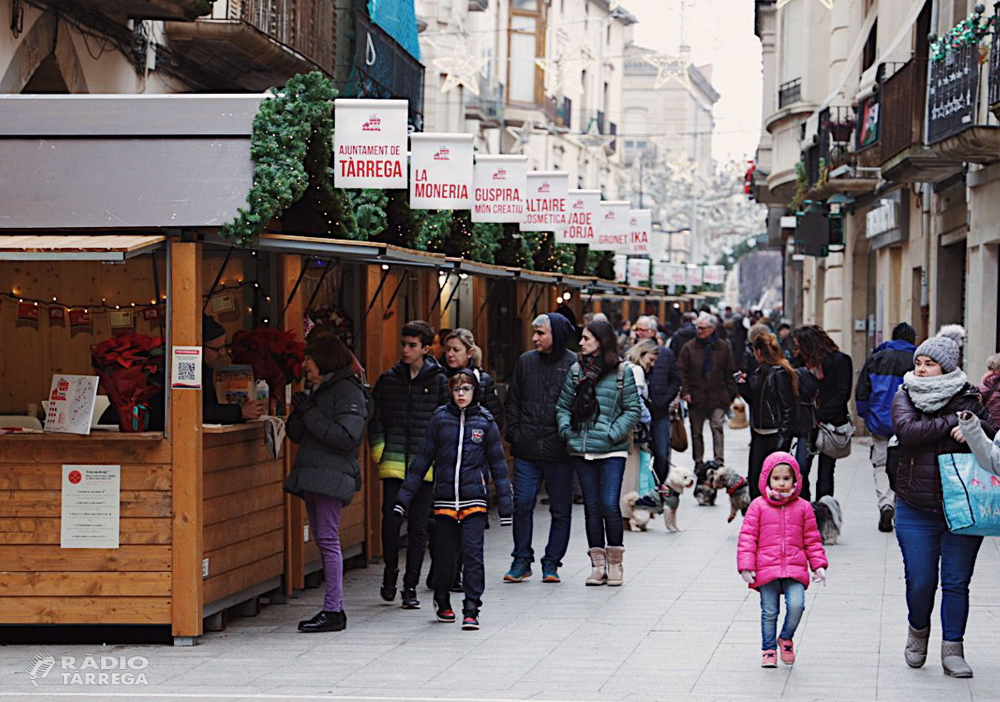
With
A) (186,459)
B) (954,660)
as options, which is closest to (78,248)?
(186,459)

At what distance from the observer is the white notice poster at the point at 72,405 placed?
991 centimetres

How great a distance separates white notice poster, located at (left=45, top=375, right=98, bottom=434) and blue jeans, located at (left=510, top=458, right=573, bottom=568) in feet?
11.7

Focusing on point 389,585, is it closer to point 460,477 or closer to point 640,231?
point 460,477

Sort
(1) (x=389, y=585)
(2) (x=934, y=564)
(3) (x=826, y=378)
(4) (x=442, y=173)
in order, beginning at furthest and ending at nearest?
(3) (x=826, y=378), (4) (x=442, y=173), (1) (x=389, y=585), (2) (x=934, y=564)

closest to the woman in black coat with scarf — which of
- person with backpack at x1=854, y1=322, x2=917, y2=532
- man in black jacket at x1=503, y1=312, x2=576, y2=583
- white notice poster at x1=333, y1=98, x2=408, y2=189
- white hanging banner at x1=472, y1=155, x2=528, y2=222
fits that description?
person with backpack at x1=854, y1=322, x2=917, y2=532

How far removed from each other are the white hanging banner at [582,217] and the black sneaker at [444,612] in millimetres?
10280

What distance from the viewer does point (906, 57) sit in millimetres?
23469

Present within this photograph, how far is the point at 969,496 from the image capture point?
28.7ft

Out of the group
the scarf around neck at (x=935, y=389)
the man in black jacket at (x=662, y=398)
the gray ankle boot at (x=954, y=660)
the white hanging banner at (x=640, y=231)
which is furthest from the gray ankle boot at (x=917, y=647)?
the white hanging banner at (x=640, y=231)

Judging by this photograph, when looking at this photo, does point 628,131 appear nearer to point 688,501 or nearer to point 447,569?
point 688,501

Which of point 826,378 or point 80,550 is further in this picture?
point 826,378

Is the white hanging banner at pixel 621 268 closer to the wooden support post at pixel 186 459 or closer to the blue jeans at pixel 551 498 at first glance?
the blue jeans at pixel 551 498

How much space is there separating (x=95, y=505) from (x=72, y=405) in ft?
1.95

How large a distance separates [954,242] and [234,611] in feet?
42.5
